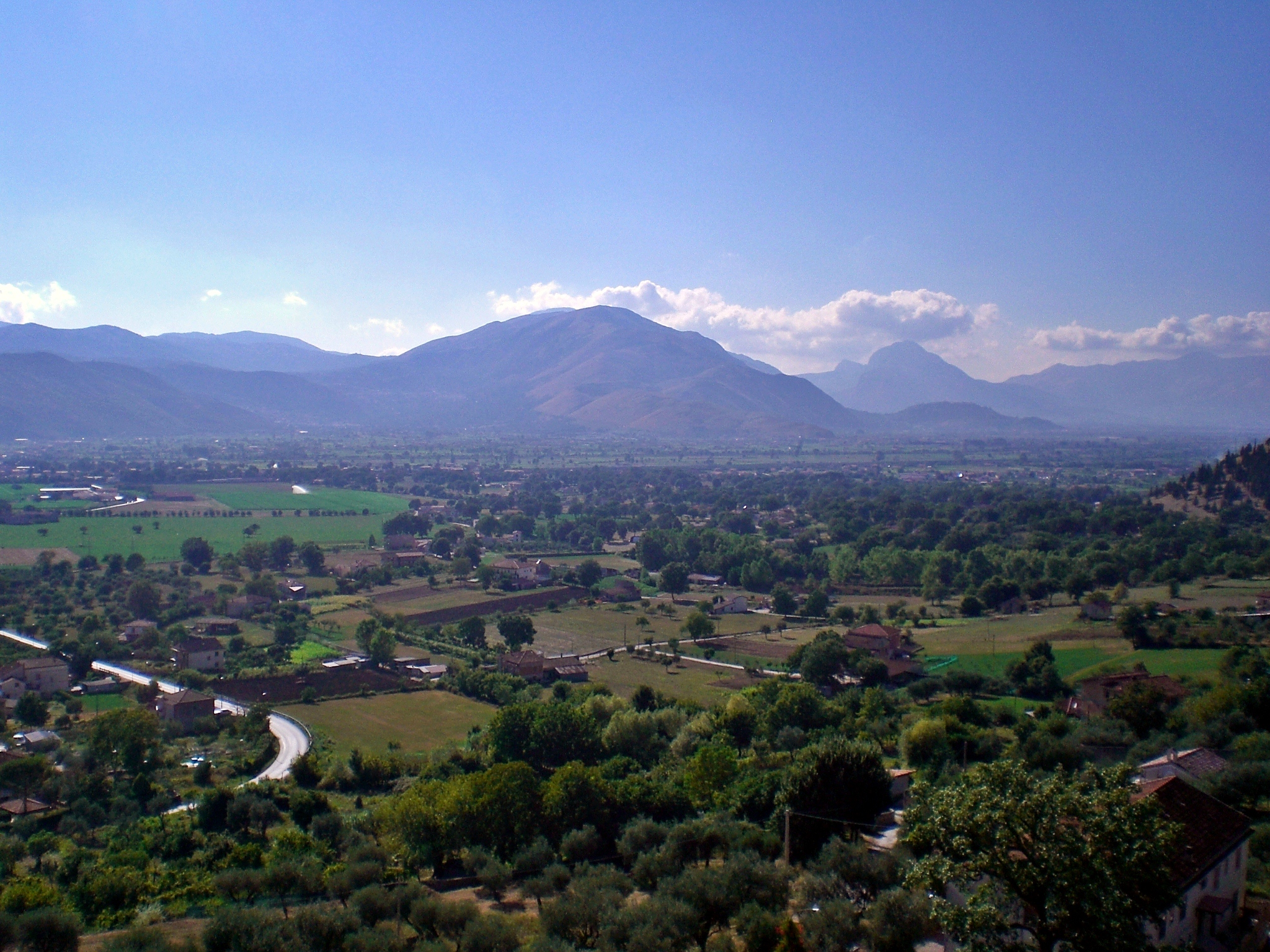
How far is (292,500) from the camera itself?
62344 millimetres

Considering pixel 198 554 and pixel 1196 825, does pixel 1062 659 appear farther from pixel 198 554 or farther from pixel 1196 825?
pixel 198 554

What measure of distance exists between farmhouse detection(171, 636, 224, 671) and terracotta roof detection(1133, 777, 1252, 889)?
21607 millimetres

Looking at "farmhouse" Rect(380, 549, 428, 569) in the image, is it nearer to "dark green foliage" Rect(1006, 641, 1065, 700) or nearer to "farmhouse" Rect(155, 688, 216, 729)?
"farmhouse" Rect(155, 688, 216, 729)

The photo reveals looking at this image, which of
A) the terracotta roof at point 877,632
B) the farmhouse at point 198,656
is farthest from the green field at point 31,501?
the terracotta roof at point 877,632

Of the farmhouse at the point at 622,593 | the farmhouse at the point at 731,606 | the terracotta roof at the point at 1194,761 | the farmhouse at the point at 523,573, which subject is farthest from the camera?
the farmhouse at the point at 523,573

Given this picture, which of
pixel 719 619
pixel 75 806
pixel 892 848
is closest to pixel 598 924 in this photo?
pixel 892 848

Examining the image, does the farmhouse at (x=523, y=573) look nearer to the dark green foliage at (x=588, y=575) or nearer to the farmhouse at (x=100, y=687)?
the dark green foliage at (x=588, y=575)

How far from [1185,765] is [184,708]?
1771 centimetres

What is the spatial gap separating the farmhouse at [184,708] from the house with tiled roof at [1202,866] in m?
17.3

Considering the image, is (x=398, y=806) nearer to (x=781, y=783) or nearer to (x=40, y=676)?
(x=781, y=783)

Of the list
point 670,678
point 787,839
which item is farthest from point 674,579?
point 787,839

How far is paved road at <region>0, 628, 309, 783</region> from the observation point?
17.3 metres

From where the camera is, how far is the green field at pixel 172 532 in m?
42.8

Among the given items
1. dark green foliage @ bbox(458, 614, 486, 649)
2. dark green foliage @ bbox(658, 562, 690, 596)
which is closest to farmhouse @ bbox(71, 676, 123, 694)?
dark green foliage @ bbox(458, 614, 486, 649)
